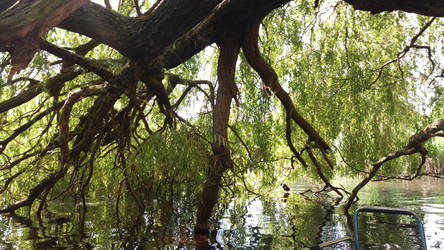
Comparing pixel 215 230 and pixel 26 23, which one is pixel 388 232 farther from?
pixel 26 23

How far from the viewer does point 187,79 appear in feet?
20.5

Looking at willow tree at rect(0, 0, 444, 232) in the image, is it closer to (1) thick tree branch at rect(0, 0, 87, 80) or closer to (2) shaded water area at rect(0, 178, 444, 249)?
(1) thick tree branch at rect(0, 0, 87, 80)

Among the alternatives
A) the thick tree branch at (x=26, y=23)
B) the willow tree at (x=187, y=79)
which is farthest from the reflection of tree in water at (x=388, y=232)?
the thick tree branch at (x=26, y=23)

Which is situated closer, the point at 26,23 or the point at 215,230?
the point at 26,23

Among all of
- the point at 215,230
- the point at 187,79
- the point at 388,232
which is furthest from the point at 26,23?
the point at 388,232

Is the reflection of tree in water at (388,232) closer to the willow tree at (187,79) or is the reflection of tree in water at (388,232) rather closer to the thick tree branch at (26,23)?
the willow tree at (187,79)

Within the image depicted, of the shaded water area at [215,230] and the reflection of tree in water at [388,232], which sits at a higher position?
the shaded water area at [215,230]

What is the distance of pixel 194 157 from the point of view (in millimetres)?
4047

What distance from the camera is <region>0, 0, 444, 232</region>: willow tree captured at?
351cm

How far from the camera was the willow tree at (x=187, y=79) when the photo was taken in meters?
3.51

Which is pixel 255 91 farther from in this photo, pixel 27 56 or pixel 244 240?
pixel 27 56

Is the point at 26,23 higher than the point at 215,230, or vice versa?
the point at 26,23

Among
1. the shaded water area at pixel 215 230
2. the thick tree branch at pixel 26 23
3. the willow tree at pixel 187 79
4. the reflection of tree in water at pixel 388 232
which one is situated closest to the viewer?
the thick tree branch at pixel 26 23

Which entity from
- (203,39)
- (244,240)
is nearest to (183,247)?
(244,240)
